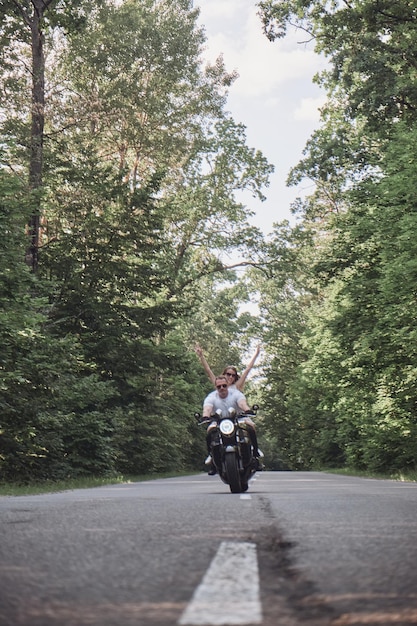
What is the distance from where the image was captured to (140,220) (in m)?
27.0

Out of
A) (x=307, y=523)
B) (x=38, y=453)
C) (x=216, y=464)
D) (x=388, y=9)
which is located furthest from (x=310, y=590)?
(x=388, y=9)

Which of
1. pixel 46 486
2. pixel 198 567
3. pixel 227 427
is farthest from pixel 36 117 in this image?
pixel 198 567

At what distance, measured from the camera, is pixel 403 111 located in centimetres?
2828

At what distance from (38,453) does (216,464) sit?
352 inches

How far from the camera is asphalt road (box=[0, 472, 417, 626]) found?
3.10m

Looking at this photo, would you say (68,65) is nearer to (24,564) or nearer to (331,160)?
(331,160)

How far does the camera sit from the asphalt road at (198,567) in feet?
10.2

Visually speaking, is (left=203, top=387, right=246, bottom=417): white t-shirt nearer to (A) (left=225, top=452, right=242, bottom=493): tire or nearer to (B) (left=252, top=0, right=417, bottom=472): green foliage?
(A) (left=225, top=452, right=242, bottom=493): tire

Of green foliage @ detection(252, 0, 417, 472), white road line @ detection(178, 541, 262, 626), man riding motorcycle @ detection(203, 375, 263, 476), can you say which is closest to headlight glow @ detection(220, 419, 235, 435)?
man riding motorcycle @ detection(203, 375, 263, 476)

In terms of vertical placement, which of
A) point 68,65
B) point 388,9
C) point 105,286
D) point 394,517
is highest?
point 68,65

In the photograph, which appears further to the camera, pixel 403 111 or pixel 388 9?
pixel 403 111

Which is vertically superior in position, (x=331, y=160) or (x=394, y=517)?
(x=331, y=160)

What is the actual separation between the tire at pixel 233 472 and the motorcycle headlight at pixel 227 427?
0.31 meters

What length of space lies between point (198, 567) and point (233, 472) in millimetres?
7929
